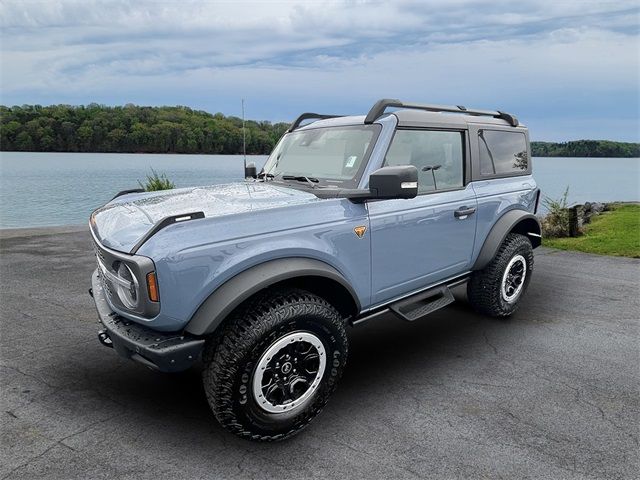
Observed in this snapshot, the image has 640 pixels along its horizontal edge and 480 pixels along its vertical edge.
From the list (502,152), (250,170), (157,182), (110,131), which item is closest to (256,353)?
(250,170)

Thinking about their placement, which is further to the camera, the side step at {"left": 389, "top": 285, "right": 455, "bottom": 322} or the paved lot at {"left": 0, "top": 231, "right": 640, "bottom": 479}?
the side step at {"left": 389, "top": 285, "right": 455, "bottom": 322}

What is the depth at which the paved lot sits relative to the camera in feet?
8.53

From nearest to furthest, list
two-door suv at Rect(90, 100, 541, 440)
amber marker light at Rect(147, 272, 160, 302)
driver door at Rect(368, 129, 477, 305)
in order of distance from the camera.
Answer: amber marker light at Rect(147, 272, 160, 302) < two-door suv at Rect(90, 100, 541, 440) < driver door at Rect(368, 129, 477, 305)

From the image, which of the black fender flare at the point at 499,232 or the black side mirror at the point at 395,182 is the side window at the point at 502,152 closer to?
the black fender flare at the point at 499,232

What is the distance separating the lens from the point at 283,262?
110 inches

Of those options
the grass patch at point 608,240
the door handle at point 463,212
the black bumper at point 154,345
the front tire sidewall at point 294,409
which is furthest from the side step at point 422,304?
the grass patch at point 608,240

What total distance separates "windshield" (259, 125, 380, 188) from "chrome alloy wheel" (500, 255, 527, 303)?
2229 millimetres

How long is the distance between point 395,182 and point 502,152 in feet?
8.58

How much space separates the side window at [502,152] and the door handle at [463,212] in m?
0.55

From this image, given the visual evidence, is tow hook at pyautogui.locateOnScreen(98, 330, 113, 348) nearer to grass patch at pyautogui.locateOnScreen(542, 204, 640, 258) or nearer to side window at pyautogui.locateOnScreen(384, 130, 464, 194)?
side window at pyautogui.locateOnScreen(384, 130, 464, 194)

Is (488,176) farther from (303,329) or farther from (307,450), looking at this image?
(307,450)

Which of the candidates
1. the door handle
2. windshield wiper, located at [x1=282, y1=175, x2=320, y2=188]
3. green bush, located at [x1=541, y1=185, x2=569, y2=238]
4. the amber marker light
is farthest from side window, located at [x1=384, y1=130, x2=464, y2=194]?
green bush, located at [x1=541, y1=185, x2=569, y2=238]

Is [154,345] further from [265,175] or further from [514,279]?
[514,279]

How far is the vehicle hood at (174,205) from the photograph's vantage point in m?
2.78
